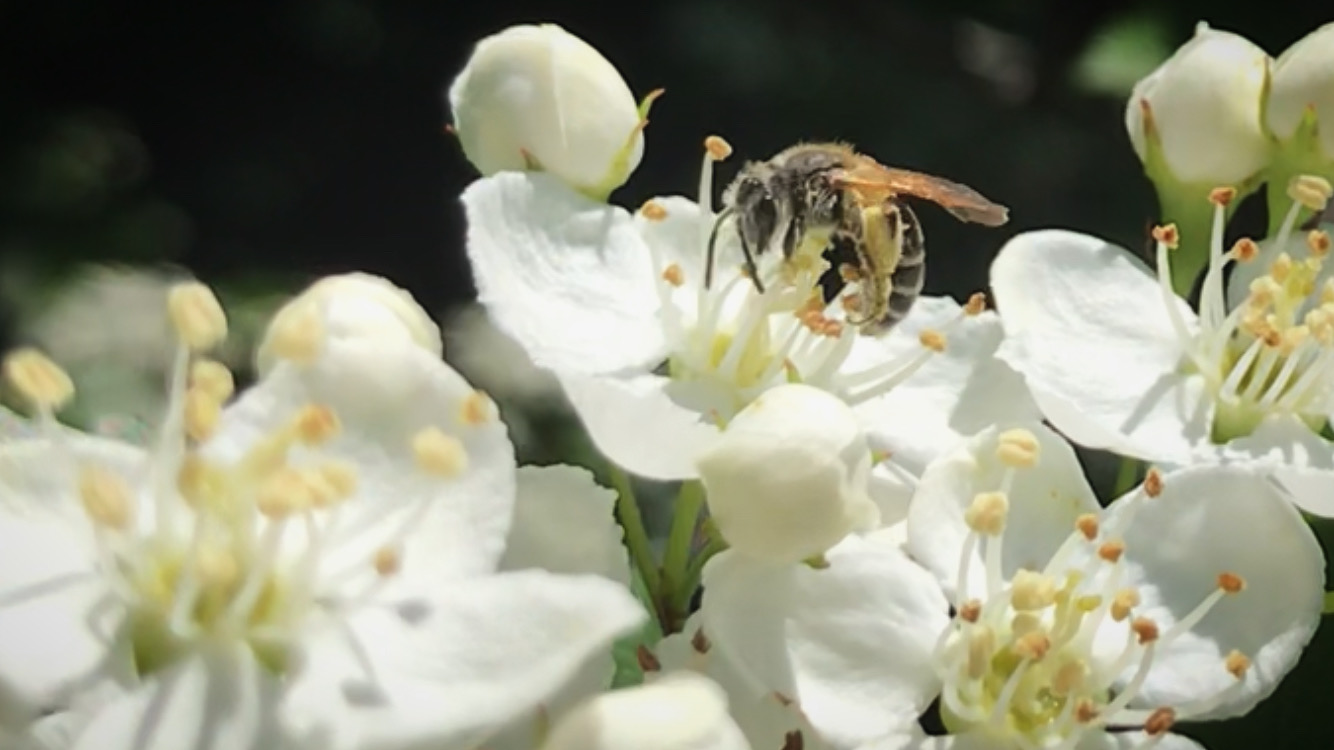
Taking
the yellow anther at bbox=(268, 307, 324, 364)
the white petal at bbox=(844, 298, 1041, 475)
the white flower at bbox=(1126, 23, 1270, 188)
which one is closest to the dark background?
the white flower at bbox=(1126, 23, 1270, 188)

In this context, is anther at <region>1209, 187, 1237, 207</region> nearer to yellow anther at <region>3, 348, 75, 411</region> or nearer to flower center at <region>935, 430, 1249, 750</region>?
flower center at <region>935, 430, 1249, 750</region>

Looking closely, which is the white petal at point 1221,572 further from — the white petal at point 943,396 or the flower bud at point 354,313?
the flower bud at point 354,313

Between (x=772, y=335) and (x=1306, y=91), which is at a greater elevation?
(x=1306, y=91)

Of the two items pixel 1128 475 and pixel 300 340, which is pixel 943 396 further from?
pixel 300 340

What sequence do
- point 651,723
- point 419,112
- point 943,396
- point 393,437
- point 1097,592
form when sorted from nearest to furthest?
1. point 651,723
2. point 393,437
3. point 1097,592
4. point 943,396
5. point 419,112

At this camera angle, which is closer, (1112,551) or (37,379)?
(37,379)

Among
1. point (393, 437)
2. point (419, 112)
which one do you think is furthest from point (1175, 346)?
point (419, 112)

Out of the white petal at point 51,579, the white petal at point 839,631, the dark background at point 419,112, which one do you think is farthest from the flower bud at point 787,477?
the dark background at point 419,112
